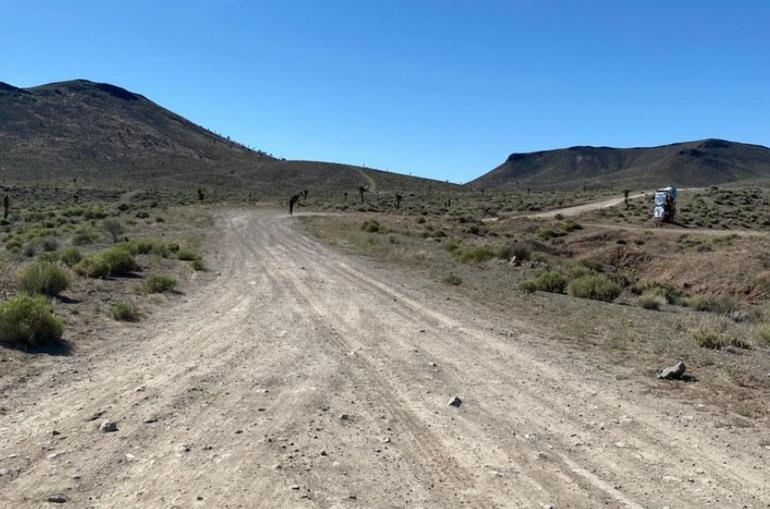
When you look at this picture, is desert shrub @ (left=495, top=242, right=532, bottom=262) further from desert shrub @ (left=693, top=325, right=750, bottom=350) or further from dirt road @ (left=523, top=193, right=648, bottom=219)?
dirt road @ (left=523, top=193, right=648, bottom=219)

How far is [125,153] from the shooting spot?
135 meters

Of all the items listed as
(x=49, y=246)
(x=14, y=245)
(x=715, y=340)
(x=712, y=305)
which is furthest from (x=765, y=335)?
(x=14, y=245)

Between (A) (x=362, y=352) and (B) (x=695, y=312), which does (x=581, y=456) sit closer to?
(A) (x=362, y=352)

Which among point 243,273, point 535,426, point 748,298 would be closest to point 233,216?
point 243,273

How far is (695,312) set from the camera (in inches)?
705

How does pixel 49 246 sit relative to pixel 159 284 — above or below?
below

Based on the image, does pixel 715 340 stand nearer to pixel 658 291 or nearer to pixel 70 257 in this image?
pixel 658 291

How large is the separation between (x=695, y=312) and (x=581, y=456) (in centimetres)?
1304

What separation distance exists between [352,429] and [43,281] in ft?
33.0

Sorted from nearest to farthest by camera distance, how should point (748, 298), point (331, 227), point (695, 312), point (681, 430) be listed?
point (681, 430) < point (695, 312) < point (748, 298) < point (331, 227)

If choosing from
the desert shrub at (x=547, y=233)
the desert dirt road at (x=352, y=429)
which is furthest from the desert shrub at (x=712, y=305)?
the desert shrub at (x=547, y=233)

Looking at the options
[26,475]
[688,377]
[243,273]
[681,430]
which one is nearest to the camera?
[26,475]

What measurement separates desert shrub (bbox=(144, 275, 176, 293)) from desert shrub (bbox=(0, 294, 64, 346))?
5.95 meters

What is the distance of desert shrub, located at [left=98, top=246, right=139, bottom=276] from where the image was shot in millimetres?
19094
